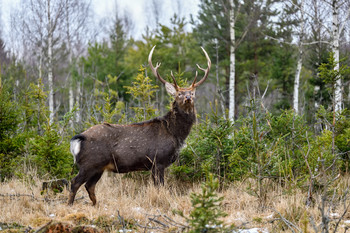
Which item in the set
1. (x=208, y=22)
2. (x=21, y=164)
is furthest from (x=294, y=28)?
(x=21, y=164)

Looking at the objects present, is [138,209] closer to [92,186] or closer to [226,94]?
[92,186]

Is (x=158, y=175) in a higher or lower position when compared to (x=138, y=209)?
higher

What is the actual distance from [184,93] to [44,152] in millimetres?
2628

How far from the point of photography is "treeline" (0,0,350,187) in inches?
245

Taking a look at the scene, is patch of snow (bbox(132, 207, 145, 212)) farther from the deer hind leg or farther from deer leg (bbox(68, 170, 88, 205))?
deer leg (bbox(68, 170, 88, 205))

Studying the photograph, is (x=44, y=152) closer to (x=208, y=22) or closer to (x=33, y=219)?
(x=33, y=219)

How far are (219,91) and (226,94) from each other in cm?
1268

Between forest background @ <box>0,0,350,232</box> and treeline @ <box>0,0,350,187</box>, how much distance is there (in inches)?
1.5

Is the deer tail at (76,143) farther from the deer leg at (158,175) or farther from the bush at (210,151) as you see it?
the bush at (210,151)

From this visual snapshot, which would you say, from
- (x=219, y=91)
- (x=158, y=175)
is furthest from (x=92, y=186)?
(x=219, y=91)

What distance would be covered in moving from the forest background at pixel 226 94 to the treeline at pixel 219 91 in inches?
1.5

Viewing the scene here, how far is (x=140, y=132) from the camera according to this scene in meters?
5.94

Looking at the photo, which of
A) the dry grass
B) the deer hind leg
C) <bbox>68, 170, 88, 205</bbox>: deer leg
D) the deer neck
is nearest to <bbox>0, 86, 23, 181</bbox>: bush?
the dry grass

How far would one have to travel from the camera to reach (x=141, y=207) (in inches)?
204
